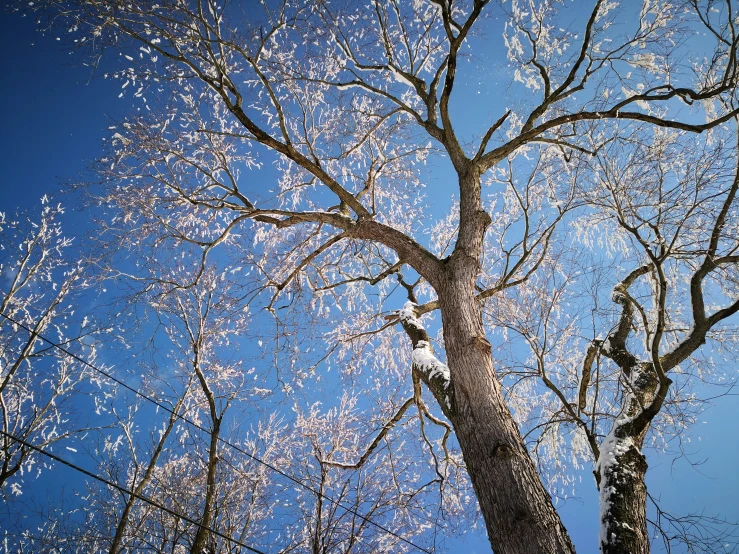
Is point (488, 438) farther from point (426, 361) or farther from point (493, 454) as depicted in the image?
point (426, 361)

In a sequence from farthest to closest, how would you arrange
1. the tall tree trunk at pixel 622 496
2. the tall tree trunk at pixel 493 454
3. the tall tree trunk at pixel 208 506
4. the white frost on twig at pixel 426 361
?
1. the tall tree trunk at pixel 208 506
2. the white frost on twig at pixel 426 361
3. the tall tree trunk at pixel 622 496
4. the tall tree trunk at pixel 493 454

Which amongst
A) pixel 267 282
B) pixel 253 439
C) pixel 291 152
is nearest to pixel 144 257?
pixel 267 282

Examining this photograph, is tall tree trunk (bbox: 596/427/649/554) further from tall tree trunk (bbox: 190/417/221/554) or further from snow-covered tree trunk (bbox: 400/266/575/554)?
tall tree trunk (bbox: 190/417/221/554)

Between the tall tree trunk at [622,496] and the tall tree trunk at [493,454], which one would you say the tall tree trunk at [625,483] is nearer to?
the tall tree trunk at [622,496]

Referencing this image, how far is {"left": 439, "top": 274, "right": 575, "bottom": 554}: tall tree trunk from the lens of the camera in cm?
202

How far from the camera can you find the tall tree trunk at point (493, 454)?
2018mm

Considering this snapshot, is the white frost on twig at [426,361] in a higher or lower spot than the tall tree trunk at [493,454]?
higher

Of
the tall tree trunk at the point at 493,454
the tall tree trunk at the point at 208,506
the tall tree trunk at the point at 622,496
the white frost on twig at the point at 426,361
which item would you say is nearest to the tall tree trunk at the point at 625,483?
the tall tree trunk at the point at 622,496

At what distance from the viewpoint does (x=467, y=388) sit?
2.63 meters

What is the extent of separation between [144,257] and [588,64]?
542 cm

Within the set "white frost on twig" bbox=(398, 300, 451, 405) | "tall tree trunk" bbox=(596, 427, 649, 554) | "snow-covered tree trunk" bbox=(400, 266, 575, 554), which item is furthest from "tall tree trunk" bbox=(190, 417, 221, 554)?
"tall tree trunk" bbox=(596, 427, 649, 554)

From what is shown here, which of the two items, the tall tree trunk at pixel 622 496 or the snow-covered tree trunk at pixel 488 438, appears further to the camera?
the tall tree trunk at pixel 622 496

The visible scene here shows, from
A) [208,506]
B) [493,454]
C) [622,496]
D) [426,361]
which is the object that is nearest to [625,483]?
[622,496]

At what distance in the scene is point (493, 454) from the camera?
7.50 feet
